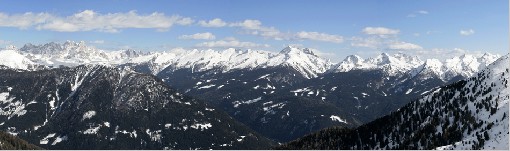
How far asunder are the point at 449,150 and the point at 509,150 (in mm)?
36617

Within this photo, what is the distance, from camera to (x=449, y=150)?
199375 mm

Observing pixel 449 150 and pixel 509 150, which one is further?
pixel 449 150

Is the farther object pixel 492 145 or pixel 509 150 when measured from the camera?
pixel 492 145

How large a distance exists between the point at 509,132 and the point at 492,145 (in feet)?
22.7

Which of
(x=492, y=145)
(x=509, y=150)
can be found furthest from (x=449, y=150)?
(x=509, y=150)

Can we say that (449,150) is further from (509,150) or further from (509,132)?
(509,150)

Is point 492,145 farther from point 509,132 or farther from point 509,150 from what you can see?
point 509,150

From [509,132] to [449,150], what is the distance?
20.1 meters

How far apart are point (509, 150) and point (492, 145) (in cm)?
3207

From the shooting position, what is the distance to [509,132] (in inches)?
7603

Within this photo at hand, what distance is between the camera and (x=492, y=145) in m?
194

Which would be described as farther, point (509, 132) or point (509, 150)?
point (509, 132)

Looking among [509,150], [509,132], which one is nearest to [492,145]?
[509,132]

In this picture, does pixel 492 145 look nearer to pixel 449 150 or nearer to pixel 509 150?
pixel 449 150
